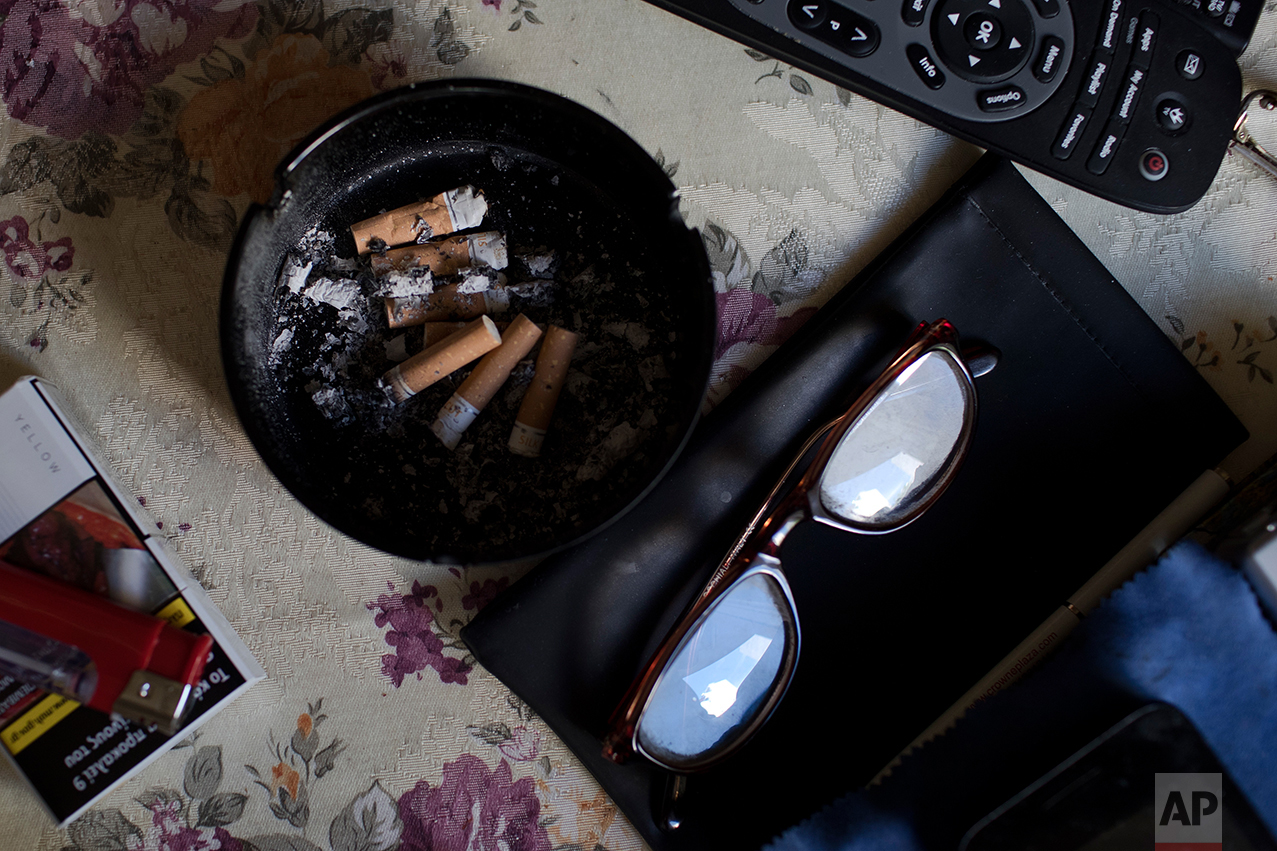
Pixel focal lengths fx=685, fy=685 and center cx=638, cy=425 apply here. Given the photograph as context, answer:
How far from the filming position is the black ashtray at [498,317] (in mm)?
381

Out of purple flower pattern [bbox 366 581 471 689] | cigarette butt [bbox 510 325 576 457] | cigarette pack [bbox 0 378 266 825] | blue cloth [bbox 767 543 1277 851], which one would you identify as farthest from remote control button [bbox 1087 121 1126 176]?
cigarette pack [bbox 0 378 266 825]

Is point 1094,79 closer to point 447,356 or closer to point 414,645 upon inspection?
point 447,356

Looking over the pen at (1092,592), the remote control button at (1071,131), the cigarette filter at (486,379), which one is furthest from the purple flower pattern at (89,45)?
the pen at (1092,592)

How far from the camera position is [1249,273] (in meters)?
0.44

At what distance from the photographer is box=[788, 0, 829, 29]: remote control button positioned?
1.29 feet

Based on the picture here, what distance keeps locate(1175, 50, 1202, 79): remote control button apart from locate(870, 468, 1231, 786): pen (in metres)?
0.24

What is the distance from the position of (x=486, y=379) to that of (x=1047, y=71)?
14.5 inches

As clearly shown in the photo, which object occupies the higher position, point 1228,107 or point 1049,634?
point 1228,107

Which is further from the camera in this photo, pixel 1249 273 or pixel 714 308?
pixel 1249 273

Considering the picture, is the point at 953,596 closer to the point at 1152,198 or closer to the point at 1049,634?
the point at 1049,634

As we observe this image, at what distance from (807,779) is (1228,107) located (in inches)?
18.8

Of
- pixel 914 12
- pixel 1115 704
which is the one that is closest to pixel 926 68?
pixel 914 12

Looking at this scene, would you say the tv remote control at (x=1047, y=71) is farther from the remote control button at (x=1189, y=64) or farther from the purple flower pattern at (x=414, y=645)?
the purple flower pattern at (x=414, y=645)

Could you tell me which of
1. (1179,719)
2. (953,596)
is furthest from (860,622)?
(1179,719)
